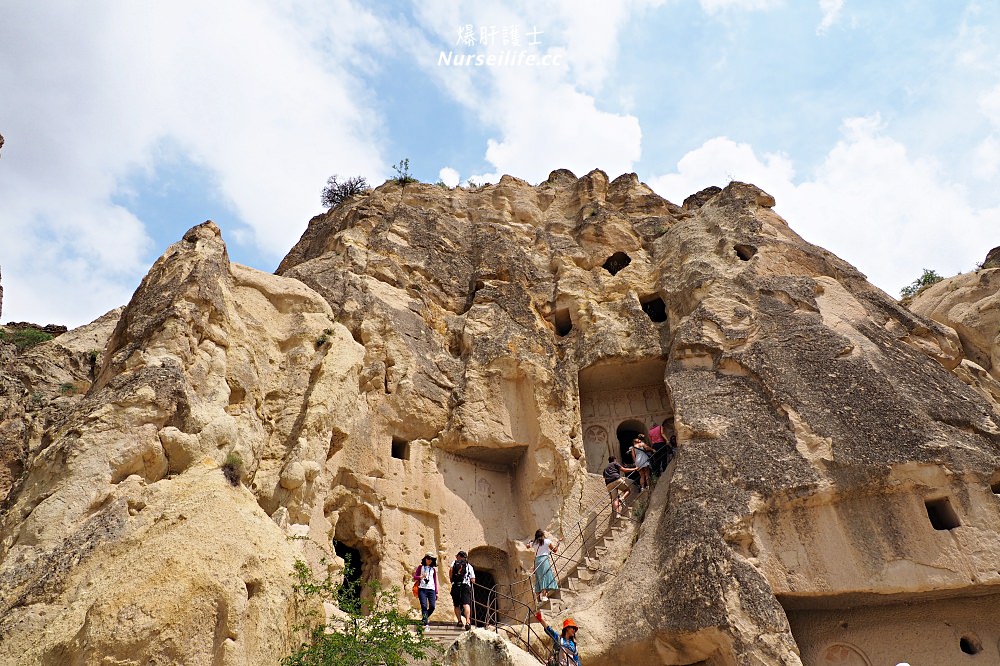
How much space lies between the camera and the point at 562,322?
1636cm

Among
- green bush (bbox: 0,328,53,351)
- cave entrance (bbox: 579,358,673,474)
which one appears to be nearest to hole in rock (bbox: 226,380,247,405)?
cave entrance (bbox: 579,358,673,474)

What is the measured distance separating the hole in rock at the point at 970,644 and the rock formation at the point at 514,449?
7 centimetres


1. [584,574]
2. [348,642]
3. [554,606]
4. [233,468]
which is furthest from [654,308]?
[348,642]

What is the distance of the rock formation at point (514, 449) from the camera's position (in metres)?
6.92

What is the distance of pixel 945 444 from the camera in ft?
33.5

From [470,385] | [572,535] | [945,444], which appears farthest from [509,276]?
[945,444]

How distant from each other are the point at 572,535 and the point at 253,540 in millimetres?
6874

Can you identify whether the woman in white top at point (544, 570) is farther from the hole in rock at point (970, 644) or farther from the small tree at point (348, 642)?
the hole in rock at point (970, 644)

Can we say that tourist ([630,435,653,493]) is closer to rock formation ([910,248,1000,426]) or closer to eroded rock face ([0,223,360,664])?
eroded rock face ([0,223,360,664])

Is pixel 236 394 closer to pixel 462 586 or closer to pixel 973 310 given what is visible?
pixel 462 586

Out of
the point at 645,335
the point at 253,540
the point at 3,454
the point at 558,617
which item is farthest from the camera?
the point at 645,335

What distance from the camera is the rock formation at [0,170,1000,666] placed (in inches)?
272

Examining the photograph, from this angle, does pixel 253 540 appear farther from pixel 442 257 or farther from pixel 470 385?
pixel 442 257

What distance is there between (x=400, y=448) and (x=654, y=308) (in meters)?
7.21
